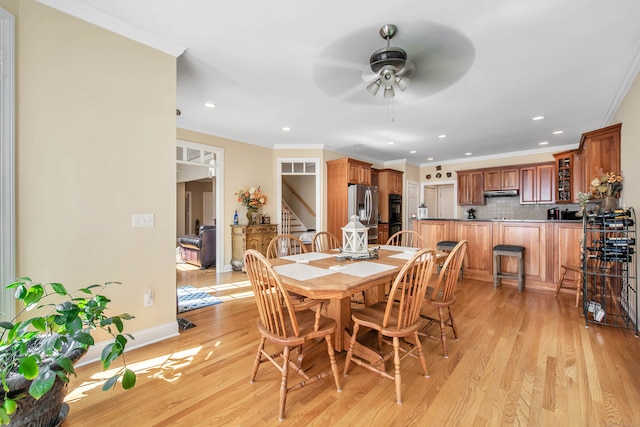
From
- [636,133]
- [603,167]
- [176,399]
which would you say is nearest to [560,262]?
[603,167]

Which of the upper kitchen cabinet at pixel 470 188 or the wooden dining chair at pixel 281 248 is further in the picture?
the upper kitchen cabinet at pixel 470 188

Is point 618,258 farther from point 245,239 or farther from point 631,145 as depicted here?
point 245,239

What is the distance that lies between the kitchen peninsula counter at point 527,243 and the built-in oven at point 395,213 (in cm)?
201

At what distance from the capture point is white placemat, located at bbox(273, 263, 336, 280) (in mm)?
1784

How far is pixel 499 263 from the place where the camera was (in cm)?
411

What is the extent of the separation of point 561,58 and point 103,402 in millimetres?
4412

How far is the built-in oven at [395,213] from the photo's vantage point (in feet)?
22.7

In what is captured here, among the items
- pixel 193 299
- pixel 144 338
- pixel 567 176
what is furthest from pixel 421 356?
pixel 567 176

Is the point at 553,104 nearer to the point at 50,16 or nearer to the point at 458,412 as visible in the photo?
the point at 458,412

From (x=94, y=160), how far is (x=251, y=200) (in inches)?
→ 122

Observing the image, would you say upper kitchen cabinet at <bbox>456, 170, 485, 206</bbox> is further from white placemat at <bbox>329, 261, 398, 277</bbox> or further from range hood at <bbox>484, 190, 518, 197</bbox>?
white placemat at <bbox>329, 261, 398, 277</bbox>

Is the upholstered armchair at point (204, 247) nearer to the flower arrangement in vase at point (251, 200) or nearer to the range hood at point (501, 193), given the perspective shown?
the flower arrangement in vase at point (251, 200)

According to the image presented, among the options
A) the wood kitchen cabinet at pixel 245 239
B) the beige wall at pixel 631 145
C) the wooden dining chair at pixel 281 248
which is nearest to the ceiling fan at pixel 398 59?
the wooden dining chair at pixel 281 248

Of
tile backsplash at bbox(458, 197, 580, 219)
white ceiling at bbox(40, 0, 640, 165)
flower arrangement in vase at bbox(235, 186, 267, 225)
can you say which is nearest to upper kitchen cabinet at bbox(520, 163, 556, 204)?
tile backsplash at bbox(458, 197, 580, 219)
